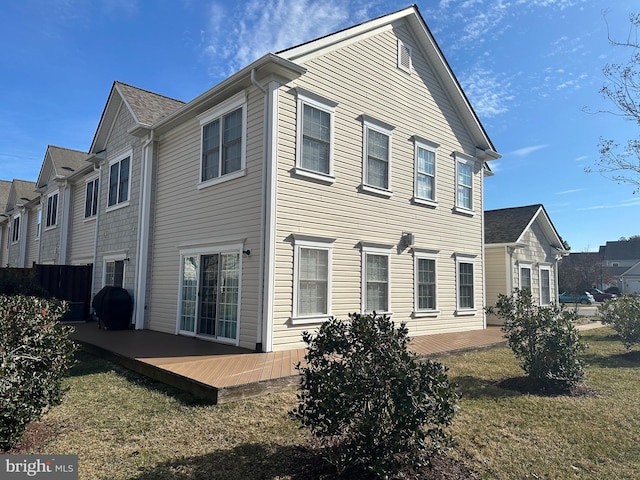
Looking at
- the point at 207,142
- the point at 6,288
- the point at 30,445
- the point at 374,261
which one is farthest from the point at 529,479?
the point at 6,288

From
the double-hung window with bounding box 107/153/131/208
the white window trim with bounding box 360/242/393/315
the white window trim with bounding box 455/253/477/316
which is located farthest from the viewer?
the double-hung window with bounding box 107/153/131/208

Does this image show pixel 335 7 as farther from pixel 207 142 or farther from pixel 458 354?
pixel 458 354

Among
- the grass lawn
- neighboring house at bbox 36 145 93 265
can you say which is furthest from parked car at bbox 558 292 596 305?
neighboring house at bbox 36 145 93 265

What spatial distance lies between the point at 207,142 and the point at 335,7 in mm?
4512

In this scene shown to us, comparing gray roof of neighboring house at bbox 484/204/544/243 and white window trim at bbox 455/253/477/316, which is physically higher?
gray roof of neighboring house at bbox 484/204/544/243

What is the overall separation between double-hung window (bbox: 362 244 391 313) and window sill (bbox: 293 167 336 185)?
6.02 ft

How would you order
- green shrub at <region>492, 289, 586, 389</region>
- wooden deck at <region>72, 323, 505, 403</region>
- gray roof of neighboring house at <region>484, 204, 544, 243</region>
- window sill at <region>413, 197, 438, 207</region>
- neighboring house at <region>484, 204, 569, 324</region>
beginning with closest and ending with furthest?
wooden deck at <region>72, 323, 505, 403</region>
green shrub at <region>492, 289, 586, 389</region>
window sill at <region>413, 197, 438, 207</region>
neighboring house at <region>484, 204, 569, 324</region>
gray roof of neighboring house at <region>484, 204, 544, 243</region>

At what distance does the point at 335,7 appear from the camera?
33.1 feet

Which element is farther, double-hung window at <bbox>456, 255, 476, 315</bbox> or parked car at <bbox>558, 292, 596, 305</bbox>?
parked car at <bbox>558, 292, 596, 305</bbox>

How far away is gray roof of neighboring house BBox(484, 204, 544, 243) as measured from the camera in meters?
16.6

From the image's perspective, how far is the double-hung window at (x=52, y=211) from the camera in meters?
19.8

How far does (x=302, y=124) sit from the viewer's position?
9125 millimetres

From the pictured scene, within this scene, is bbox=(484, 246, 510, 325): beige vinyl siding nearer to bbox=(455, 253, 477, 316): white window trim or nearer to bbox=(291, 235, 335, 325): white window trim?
bbox=(455, 253, 477, 316): white window trim

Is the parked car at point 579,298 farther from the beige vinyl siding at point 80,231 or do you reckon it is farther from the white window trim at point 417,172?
the beige vinyl siding at point 80,231
